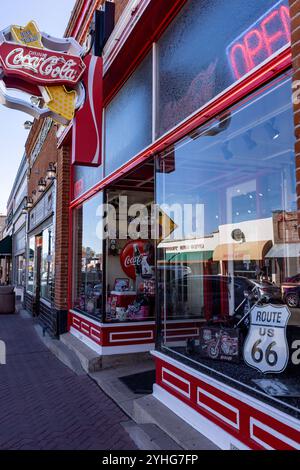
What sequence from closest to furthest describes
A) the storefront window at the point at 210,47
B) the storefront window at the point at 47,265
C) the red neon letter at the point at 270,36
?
the red neon letter at the point at 270,36
the storefront window at the point at 210,47
the storefront window at the point at 47,265

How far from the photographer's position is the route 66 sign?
2918 millimetres

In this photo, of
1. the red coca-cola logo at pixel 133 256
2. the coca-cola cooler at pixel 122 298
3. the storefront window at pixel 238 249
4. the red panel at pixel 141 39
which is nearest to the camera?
the storefront window at pixel 238 249

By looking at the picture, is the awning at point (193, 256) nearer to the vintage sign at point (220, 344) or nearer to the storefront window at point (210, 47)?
the vintage sign at point (220, 344)

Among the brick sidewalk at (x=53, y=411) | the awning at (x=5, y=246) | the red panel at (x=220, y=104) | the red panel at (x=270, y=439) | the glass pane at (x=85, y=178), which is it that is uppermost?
the glass pane at (x=85, y=178)

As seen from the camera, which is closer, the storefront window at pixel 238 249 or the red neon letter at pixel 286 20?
the red neon letter at pixel 286 20

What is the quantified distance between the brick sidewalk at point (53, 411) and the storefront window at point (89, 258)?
1156 millimetres

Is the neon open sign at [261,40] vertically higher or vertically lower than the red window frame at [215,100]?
higher

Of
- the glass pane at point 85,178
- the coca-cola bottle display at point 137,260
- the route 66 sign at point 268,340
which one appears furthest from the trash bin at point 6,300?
the route 66 sign at point 268,340

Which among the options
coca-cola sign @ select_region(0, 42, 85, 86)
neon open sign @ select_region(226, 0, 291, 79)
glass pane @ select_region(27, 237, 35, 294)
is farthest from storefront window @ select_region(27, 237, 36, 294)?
neon open sign @ select_region(226, 0, 291, 79)

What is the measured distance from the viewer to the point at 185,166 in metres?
4.96

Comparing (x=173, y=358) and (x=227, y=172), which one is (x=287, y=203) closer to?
(x=227, y=172)

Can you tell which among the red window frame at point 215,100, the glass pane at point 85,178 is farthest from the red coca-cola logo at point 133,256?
the red window frame at point 215,100

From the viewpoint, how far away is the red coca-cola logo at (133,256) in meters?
7.01

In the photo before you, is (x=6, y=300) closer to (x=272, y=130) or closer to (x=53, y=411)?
(x=53, y=411)
